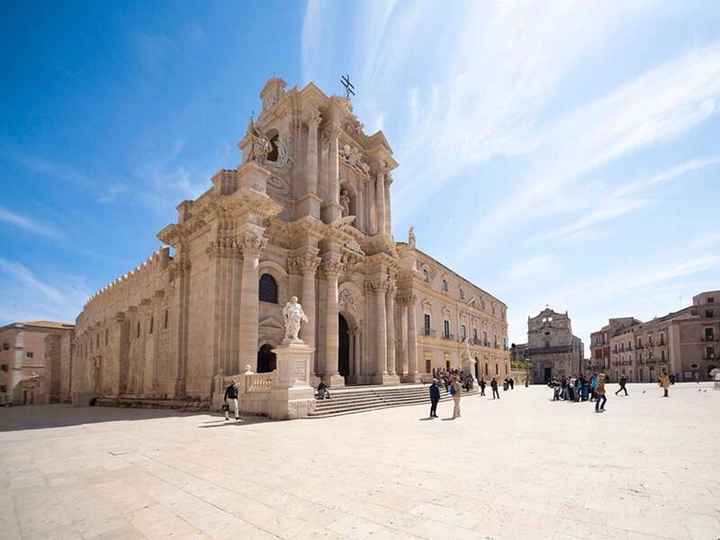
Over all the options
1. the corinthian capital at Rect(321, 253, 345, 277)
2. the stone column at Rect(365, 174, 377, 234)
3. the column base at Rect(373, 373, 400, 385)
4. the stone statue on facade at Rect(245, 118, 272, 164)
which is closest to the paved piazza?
the corinthian capital at Rect(321, 253, 345, 277)

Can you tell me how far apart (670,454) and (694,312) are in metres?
55.8

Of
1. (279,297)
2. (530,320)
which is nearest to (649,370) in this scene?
(530,320)

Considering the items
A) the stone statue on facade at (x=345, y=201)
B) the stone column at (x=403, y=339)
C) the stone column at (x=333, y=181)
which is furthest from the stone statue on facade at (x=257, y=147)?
the stone column at (x=403, y=339)

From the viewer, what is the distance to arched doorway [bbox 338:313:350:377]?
24.4 m

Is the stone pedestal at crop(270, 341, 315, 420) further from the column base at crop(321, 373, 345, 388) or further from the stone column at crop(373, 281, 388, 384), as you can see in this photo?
the stone column at crop(373, 281, 388, 384)

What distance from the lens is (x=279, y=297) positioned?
64.1ft

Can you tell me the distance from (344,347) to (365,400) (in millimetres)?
8307

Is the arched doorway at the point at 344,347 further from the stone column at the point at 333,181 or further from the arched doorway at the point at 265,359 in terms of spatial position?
the stone column at the point at 333,181

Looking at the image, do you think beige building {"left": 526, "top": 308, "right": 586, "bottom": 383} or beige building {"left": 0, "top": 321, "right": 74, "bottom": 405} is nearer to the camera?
beige building {"left": 0, "top": 321, "right": 74, "bottom": 405}

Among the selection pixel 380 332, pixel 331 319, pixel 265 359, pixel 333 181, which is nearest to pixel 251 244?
pixel 265 359

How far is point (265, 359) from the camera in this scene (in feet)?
63.4

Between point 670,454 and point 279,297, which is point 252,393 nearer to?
point 279,297

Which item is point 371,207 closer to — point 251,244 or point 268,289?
point 268,289

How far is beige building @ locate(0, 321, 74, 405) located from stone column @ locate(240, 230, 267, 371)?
1431 inches
